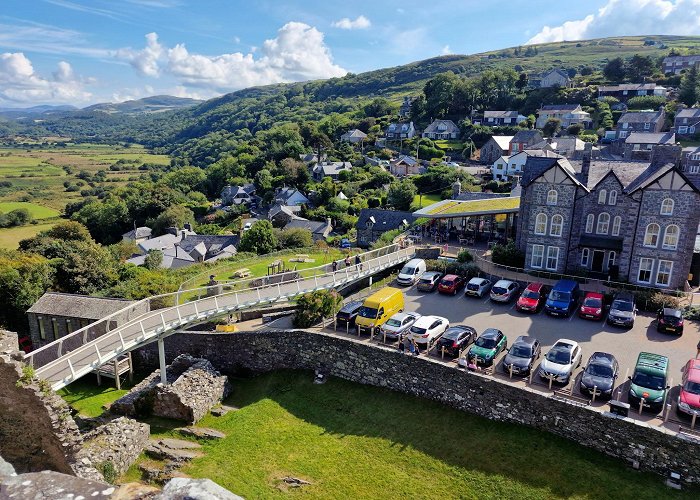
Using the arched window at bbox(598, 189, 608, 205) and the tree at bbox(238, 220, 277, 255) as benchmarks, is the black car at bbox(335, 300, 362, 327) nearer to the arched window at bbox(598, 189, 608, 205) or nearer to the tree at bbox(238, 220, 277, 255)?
the arched window at bbox(598, 189, 608, 205)

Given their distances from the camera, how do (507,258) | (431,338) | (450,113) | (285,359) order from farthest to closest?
1. (450,113)
2. (507,258)
3. (285,359)
4. (431,338)

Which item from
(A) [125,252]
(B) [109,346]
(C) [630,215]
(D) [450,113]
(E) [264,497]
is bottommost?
(A) [125,252]

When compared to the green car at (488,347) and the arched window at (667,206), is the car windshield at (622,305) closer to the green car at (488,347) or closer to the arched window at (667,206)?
the arched window at (667,206)

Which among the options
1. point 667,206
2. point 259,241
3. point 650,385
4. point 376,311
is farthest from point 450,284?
point 259,241

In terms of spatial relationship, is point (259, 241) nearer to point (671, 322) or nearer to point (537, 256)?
point (537, 256)

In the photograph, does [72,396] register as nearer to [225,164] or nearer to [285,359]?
[285,359]

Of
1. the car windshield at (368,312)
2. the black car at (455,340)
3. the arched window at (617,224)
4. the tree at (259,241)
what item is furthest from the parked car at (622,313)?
the tree at (259,241)

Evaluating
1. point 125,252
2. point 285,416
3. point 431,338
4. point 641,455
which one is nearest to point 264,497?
point 285,416
